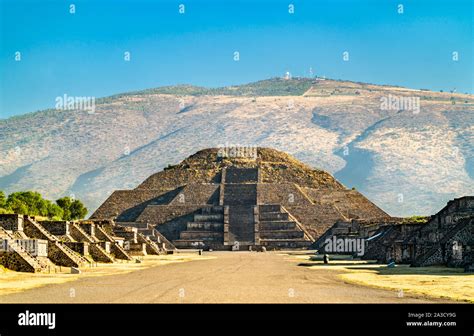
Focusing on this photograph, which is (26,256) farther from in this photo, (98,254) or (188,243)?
(188,243)

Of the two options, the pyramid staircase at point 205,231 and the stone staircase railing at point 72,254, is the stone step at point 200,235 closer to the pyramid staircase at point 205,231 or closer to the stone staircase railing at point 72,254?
the pyramid staircase at point 205,231

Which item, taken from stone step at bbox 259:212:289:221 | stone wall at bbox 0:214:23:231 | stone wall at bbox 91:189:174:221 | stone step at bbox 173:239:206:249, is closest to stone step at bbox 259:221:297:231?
stone step at bbox 259:212:289:221

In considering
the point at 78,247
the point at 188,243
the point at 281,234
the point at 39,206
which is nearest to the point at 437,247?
the point at 78,247

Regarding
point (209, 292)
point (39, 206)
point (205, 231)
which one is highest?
point (39, 206)

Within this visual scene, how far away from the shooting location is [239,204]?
134000mm

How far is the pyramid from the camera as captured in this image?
120m

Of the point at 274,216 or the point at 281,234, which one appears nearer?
the point at 281,234

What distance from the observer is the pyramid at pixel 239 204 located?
120 m

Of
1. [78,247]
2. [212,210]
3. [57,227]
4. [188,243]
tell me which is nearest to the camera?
[78,247]

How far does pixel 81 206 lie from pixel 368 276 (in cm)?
9562

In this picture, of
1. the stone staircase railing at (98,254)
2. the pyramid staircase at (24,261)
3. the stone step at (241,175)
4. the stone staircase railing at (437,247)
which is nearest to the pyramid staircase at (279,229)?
the stone step at (241,175)

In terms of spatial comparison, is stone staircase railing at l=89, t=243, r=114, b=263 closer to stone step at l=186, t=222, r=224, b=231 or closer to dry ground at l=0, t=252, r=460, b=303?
dry ground at l=0, t=252, r=460, b=303
